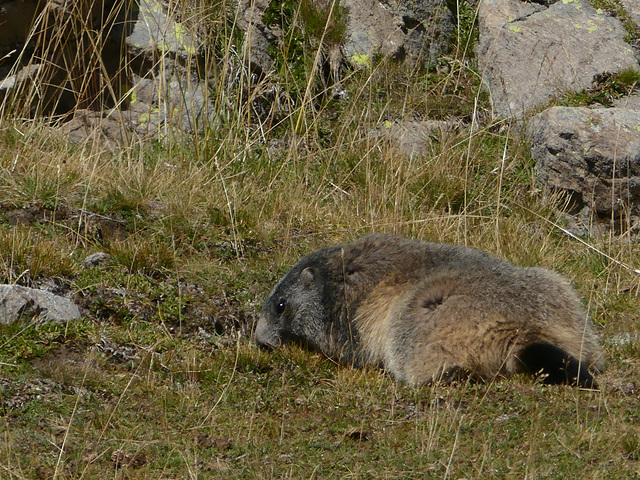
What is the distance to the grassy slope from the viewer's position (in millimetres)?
4172

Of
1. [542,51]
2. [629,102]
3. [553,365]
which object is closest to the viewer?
[553,365]

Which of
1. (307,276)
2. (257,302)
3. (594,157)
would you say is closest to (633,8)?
(594,157)

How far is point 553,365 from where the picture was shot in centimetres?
477

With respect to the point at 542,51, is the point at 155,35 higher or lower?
lower

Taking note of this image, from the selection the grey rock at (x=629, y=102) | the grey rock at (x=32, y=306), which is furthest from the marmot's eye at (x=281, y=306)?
the grey rock at (x=629, y=102)

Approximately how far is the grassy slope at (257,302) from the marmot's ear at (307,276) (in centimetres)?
56

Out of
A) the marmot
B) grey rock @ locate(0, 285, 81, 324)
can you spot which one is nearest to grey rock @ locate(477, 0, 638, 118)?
the marmot

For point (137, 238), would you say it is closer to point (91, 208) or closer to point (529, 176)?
point (91, 208)

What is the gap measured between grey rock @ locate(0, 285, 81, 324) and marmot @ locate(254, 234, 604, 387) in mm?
1428

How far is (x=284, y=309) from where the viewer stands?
19.5ft

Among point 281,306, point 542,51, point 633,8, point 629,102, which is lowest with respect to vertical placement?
point 281,306

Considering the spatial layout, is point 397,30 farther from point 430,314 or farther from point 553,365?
point 553,365

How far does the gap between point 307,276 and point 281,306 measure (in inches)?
12.0

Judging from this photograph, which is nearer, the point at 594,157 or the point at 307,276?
the point at 307,276
